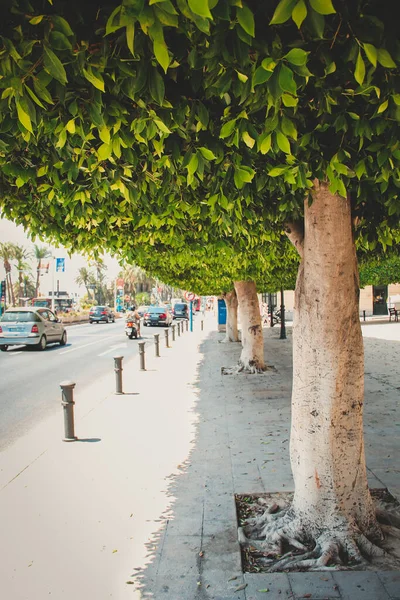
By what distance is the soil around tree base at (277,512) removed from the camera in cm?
348

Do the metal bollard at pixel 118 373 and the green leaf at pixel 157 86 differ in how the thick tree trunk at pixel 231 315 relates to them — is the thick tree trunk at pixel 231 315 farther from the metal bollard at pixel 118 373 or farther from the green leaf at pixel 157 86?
the green leaf at pixel 157 86

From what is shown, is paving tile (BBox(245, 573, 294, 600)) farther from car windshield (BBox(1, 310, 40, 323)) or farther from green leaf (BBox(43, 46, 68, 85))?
car windshield (BBox(1, 310, 40, 323))

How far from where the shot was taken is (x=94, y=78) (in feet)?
6.68

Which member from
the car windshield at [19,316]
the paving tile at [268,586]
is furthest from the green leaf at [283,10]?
the car windshield at [19,316]

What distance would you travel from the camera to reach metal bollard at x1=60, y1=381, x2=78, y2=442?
6.66 m

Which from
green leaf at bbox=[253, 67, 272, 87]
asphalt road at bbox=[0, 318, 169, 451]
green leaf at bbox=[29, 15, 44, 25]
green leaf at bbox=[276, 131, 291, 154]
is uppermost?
green leaf at bbox=[29, 15, 44, 25]

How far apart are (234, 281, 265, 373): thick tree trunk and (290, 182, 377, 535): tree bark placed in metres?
8.52

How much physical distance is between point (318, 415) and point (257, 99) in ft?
8.68

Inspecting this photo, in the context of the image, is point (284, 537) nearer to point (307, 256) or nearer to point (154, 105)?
point (307, 256)

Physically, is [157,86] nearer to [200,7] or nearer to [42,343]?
[200,7]

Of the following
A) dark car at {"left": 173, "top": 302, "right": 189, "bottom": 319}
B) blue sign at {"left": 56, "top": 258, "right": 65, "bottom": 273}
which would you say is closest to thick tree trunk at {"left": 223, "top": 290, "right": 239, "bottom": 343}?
blue sign at {"left": 56, "top": 258, "right": 65, "bottom": 273}

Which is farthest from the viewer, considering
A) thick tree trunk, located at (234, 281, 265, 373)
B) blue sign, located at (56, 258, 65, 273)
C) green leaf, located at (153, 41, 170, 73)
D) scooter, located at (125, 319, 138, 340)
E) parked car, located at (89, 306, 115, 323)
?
parked car, located at (89, 306, 115, 323)

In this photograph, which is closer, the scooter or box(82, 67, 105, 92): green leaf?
box(82, 67, 105, 92): green leaf

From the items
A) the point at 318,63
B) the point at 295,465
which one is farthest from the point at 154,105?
the point at 295,465
